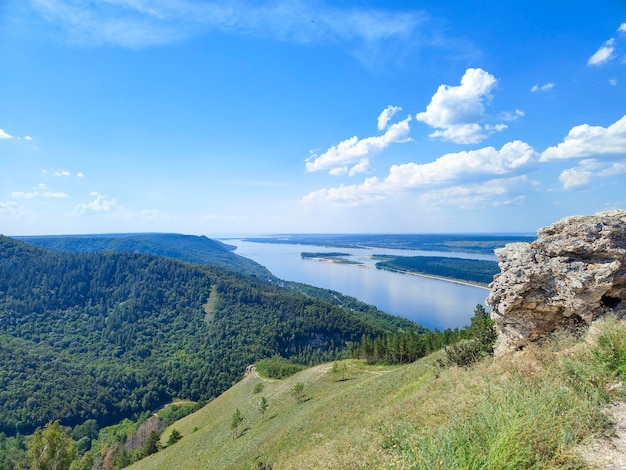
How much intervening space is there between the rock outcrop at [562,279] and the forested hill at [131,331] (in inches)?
4167

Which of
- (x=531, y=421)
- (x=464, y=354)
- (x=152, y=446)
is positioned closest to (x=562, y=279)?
(x=531, y=421)

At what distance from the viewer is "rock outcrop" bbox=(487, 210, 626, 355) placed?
10109 millimetres

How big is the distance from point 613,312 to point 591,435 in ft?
22.2

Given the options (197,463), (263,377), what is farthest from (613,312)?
(263,377)

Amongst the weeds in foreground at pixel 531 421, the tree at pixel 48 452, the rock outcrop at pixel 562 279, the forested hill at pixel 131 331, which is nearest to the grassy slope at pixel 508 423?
the weeds in foreground at pixel 531 421

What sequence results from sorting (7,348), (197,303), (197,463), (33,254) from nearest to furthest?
(197,463), (7,348), (197,303), (33,254)

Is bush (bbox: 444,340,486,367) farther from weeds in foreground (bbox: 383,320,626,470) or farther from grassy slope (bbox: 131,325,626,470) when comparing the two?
weeds in foreground (bbox: 383,320,626,470)

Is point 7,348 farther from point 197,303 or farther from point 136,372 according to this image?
point 197,303

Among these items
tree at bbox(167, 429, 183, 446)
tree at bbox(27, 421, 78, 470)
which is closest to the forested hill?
tree at bbox(167, 429, 183, 446)

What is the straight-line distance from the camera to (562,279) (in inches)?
421

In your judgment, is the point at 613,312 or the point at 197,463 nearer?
the point at 613,312

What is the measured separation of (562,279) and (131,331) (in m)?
167

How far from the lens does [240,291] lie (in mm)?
169750

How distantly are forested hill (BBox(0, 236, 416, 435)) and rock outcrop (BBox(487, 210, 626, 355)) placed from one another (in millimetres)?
105838
